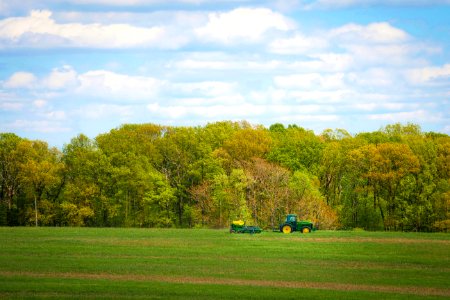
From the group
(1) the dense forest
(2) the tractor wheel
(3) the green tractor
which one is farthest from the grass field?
(1) the dense forest

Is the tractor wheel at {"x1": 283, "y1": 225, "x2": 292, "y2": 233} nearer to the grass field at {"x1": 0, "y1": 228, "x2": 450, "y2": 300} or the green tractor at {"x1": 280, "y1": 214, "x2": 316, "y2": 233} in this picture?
the green tractor at {"x1": 280, "y1": 214, "x2": 316, "y2": 233}

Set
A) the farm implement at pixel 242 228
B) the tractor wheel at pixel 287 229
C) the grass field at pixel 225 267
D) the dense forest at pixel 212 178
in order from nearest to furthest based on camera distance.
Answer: the grass field at pixel 225 267, the farm implement at pixel 242 228, the tractor wheel at pixel 287 229, the dense forest at pixel 212 178

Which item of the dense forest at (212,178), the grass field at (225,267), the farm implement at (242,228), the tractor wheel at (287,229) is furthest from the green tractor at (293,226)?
the dense forest at (212,178)

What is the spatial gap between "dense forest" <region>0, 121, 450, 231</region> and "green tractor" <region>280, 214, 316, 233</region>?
18030mm

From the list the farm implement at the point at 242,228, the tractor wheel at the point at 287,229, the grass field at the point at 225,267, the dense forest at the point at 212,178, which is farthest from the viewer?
the dense forest at the point at 212,178

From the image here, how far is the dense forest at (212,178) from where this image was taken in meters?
108

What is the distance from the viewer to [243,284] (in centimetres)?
4350

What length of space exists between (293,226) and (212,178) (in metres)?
37.7

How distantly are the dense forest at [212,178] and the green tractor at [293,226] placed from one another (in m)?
18.0

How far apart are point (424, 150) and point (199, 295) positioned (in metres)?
80.7

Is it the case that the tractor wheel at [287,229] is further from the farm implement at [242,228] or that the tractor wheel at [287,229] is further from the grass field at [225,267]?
the grass field at [225,267]

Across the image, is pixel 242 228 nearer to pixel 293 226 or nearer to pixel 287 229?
pixel 287 229

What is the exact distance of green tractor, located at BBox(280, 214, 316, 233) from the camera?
3344 inches

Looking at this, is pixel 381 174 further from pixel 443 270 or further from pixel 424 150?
pixel 443 270
